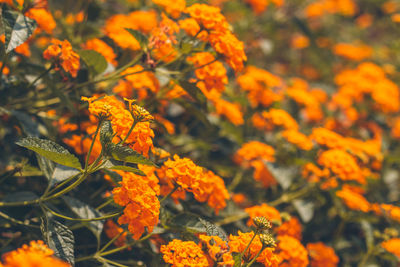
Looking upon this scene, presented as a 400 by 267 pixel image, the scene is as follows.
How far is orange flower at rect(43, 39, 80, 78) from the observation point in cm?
167

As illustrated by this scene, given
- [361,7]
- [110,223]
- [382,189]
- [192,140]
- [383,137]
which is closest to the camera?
[110,223]

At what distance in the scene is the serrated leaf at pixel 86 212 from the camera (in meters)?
1.55

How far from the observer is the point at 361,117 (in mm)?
3379

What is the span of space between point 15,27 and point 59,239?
84cm

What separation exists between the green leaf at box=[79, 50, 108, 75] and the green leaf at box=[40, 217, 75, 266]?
0.68 meters

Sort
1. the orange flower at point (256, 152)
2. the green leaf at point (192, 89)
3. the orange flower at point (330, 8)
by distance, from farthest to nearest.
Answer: the orange flower at point (330, 8) < the orange flower at point (256, 152) < the green leaf at point (192, 89)

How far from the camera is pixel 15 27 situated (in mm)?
1608

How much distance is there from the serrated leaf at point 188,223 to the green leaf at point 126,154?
382 millimetres

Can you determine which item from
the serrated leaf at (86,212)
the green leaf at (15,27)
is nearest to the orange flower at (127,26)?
the green leaf at (15,27)

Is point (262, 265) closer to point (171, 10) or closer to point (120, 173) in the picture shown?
point (120, 173)

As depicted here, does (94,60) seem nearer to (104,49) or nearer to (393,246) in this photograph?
(104,49)

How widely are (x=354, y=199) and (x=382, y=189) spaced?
0.86 m

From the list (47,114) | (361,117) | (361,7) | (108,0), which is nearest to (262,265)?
(47,114)

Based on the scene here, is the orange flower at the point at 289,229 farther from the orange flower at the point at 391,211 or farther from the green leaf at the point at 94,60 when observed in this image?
the green leaf at the point at 94,60
